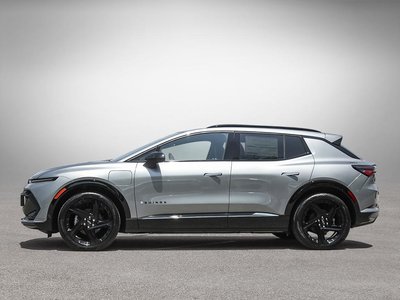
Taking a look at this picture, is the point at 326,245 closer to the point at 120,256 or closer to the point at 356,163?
the point at 356,163

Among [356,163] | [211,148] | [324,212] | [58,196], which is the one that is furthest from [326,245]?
[58,196]

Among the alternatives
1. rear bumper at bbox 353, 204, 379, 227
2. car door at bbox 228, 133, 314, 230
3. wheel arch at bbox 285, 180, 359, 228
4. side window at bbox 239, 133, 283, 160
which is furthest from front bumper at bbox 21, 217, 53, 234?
rear bumper at bbox 353, 204, 379, 227

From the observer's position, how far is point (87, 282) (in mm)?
8414

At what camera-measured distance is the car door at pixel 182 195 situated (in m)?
11.2

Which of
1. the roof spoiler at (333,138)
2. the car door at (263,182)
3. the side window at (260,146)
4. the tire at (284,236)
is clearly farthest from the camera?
the tire at (284,236)

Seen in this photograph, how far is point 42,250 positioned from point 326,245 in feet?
11.5

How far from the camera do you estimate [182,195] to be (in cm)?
1123

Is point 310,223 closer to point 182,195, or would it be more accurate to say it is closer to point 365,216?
point 365,216

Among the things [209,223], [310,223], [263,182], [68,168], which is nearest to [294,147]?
[263,182]

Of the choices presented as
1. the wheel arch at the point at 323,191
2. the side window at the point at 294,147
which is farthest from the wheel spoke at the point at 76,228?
the side window at the point at 294,147

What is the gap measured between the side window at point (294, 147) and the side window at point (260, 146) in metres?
0.08

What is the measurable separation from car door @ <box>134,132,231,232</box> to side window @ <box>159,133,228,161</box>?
94mm

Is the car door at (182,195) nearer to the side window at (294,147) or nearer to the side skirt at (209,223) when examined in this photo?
the side skirt at (209,223)

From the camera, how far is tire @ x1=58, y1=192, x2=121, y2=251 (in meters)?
11.1
